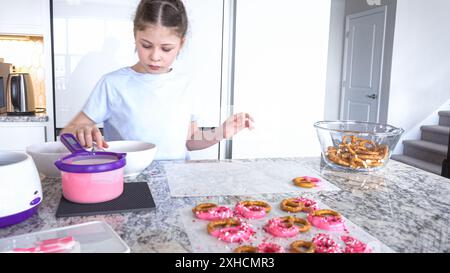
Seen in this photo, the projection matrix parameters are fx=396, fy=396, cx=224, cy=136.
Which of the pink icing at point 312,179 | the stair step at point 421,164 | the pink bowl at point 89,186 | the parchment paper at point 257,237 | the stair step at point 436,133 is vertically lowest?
the stair step at point 421,164

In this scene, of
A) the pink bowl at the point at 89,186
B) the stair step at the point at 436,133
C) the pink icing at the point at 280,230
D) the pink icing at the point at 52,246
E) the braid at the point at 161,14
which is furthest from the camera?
the stair step at the point at 436,133

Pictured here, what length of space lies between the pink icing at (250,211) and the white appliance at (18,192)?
39 cm

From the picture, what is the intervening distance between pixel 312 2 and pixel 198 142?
4.80 feet

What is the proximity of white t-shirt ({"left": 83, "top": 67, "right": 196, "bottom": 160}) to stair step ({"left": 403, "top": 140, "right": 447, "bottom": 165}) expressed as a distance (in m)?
3.40

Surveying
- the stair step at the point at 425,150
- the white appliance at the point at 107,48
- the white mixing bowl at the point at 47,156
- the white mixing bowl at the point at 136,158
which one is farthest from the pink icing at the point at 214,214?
the stair step at the point at 425,150

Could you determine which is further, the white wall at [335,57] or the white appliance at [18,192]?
the white wall at [335,57]

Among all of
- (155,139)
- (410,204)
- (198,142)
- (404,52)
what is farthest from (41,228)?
(404,52)

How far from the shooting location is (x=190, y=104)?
5.63ft

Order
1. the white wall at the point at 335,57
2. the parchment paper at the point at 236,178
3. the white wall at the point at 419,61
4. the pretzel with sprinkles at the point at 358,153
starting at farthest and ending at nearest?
the white wall at the point at 335,57 < the white wall at the point at 419,61 < the pretzel with sprinkles at the point at 358,153 < the parchment paper at the point at 236,178

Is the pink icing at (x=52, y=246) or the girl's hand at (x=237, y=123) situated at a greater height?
the girl's hand at (x=237, y=123)

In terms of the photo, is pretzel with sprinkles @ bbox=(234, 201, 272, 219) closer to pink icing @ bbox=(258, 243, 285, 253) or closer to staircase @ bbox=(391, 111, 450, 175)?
pink icing @ bbox=(258, 243, 285, 253)

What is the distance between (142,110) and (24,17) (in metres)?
1.36

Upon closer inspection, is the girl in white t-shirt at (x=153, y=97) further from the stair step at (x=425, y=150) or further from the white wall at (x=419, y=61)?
the white wall at (x=419, y=61)

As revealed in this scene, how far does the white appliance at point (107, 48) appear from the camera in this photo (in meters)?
2.44
